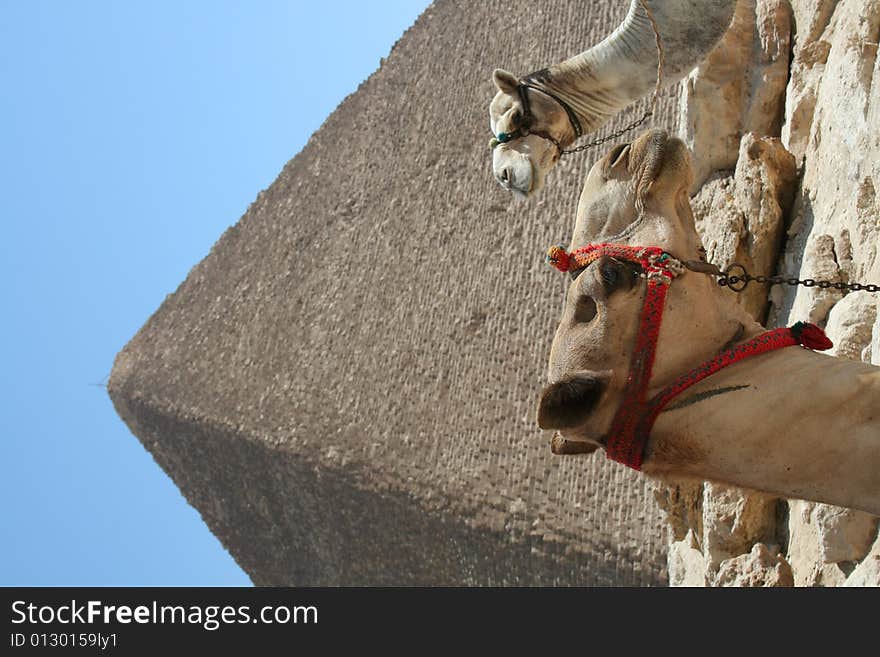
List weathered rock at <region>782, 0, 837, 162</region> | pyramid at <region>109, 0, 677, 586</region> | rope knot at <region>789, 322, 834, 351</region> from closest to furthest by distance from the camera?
rope knot at <region>789, 322, 834, 351</region> → weathered rock at <region>782, 0, 837, 162</region> → pyramid at <region>109, 0, 677, 586</region>

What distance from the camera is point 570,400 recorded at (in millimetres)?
1246

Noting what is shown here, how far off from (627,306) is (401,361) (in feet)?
17.2

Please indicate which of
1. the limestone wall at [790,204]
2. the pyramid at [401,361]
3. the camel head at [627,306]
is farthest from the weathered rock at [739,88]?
the camel head at [627,306]

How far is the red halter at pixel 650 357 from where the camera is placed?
1.26 m

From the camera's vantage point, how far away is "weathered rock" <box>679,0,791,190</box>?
3064 mm

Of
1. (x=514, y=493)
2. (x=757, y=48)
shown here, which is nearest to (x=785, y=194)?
(x=757, y=48)

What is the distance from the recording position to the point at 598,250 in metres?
1.35

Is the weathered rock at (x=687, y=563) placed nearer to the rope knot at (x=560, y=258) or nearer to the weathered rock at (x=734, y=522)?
the weathered rock at (x=734, y=522)

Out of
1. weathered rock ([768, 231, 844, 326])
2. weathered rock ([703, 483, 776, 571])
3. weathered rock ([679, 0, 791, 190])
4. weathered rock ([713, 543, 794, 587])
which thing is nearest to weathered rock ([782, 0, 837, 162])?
weathered rock ([679, 0, 791, 190])

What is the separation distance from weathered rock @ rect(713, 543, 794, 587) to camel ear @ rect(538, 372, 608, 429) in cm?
136

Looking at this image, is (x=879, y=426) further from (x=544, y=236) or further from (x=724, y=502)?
(x=544, y=236)

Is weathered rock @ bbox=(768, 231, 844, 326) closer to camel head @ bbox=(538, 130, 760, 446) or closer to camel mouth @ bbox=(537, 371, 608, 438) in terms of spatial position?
camel head @ bbox=(538, 130, 760, 446)

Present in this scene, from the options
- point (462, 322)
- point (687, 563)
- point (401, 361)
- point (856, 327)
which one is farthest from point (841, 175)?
point (401, 361)
